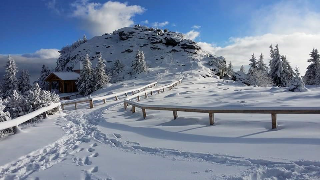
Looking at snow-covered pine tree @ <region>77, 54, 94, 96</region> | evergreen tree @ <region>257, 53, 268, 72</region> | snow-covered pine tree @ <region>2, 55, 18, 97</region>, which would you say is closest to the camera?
snow-covered pine tree @ <region>77, 54, 94, 96</region>

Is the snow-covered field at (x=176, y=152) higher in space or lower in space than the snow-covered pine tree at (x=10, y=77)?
lower

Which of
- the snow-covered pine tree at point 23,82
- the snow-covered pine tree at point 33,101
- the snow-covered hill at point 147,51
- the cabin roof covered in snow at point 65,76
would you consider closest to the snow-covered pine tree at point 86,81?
the cabin roof covered in snow at point 65,76

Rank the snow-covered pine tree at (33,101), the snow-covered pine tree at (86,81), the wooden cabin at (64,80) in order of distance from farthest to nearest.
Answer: the wooden cabin at (64,80)
the snow-covered pine tree at (86,81)
the snow-covered pine tree at (33,101)

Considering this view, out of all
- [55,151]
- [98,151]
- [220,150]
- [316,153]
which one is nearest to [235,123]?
[220,150]

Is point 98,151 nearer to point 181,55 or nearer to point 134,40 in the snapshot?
point 181,55

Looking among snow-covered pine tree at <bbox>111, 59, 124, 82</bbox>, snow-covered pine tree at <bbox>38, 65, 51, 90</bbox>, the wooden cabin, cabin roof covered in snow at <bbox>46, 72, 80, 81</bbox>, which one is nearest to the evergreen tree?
snow-covered pine tree at <bbox>111, 59, 124, 82</bbox>

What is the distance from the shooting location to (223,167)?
15.3 ft

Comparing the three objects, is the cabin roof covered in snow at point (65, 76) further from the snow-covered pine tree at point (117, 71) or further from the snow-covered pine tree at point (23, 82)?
the snow-covered pine tree at point (117, 71)

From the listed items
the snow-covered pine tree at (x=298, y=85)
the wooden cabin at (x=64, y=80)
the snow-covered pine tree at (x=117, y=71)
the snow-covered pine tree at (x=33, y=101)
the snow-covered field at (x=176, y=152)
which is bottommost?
the snow-covered field at (x=176, y=152)

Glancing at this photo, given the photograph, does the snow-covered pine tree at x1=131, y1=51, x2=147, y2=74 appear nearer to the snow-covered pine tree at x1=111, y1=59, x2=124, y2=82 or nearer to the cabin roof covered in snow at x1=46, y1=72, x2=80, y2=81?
the snow-covered pine tree at x1=111, y1=59, x2=124, y2=82

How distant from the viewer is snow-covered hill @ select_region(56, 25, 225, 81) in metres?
78.4

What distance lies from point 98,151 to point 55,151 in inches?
54.6

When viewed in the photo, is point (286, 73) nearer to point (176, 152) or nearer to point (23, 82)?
point (176, 152)

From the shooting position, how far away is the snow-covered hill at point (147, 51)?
3085 inches
